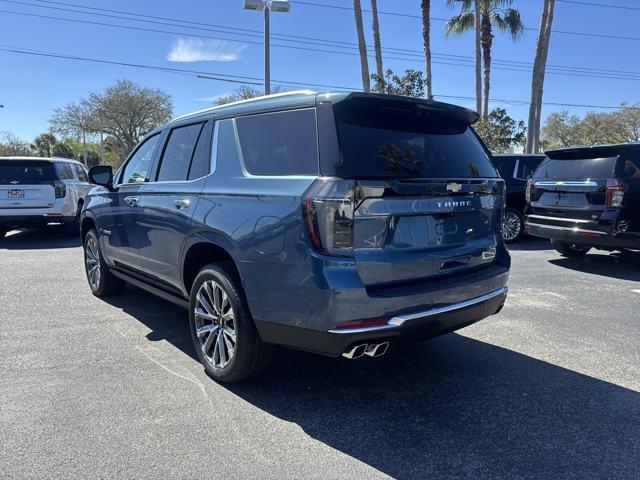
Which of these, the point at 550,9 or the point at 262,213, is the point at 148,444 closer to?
the point at 262,213

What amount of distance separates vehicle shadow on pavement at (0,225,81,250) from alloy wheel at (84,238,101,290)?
182 inches

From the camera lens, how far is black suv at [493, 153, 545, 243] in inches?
395

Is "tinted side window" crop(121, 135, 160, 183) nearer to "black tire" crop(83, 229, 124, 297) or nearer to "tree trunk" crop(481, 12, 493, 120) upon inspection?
"black tire" crop(83, 229, 124, 297)

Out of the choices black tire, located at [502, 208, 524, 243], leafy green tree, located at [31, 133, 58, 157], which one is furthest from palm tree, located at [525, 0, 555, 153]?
leafy green tree, located at [31, 133, 58, 157]

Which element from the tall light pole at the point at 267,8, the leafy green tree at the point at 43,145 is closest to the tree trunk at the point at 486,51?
the tall light pole at the point at 267,8

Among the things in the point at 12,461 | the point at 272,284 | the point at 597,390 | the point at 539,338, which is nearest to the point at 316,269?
the point at 272,284

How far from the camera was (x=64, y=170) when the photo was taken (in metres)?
10.8

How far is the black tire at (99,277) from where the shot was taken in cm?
557

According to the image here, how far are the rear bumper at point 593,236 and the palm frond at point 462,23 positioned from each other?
21927 millimetres

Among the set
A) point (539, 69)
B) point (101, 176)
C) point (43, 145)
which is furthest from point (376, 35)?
point (43, 145)

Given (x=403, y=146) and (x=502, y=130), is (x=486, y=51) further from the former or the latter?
(x=403, y=146)

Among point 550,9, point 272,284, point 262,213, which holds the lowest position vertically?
point 272,284

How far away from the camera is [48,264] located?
791cm

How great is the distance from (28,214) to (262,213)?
9.17 m
